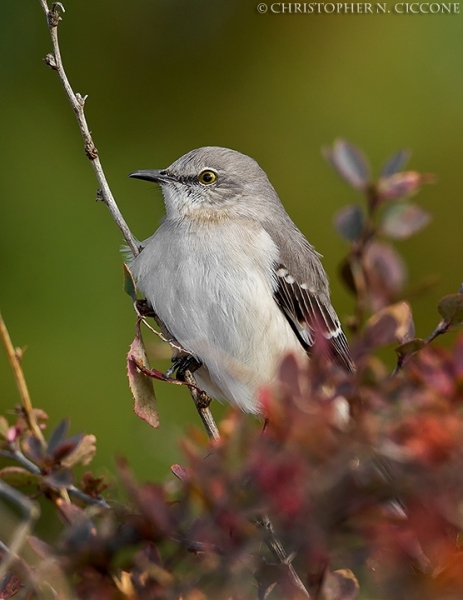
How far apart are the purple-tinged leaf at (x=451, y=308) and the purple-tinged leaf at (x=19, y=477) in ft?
2.42

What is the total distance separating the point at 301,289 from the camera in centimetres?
318

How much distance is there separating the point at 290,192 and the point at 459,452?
10.8ft

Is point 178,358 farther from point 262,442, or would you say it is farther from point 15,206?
point 262,442

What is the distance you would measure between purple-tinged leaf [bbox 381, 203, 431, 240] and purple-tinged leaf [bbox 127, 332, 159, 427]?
797 mm

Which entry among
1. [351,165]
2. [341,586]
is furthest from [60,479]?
[351,165]

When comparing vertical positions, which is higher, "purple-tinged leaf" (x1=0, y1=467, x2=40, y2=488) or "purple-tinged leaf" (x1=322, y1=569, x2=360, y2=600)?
"purple-tinged leaf" (x1=0, y1=467, x2=40, y2=488)

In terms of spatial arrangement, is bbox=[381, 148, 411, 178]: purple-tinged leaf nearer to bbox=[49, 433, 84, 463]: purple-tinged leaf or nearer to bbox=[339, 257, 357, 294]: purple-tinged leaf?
bbox=[339, 257, 357, 294]: purple-tinged leaf

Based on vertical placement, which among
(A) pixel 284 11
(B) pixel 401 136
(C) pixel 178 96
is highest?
(A) pixel 284 11

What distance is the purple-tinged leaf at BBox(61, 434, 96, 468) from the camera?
1.30 metres

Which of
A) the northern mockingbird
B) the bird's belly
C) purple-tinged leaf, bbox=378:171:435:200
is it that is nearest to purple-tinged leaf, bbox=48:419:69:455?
purple-tinged leaf, bbox=378:171:435:200

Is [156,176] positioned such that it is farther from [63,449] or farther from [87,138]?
[63,449]

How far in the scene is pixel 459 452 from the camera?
820mm

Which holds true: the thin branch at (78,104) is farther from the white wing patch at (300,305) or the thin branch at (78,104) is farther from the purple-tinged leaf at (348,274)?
the purple-tinged leaf at (348,274)

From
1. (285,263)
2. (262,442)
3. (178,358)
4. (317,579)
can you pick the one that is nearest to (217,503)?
(262,442)
